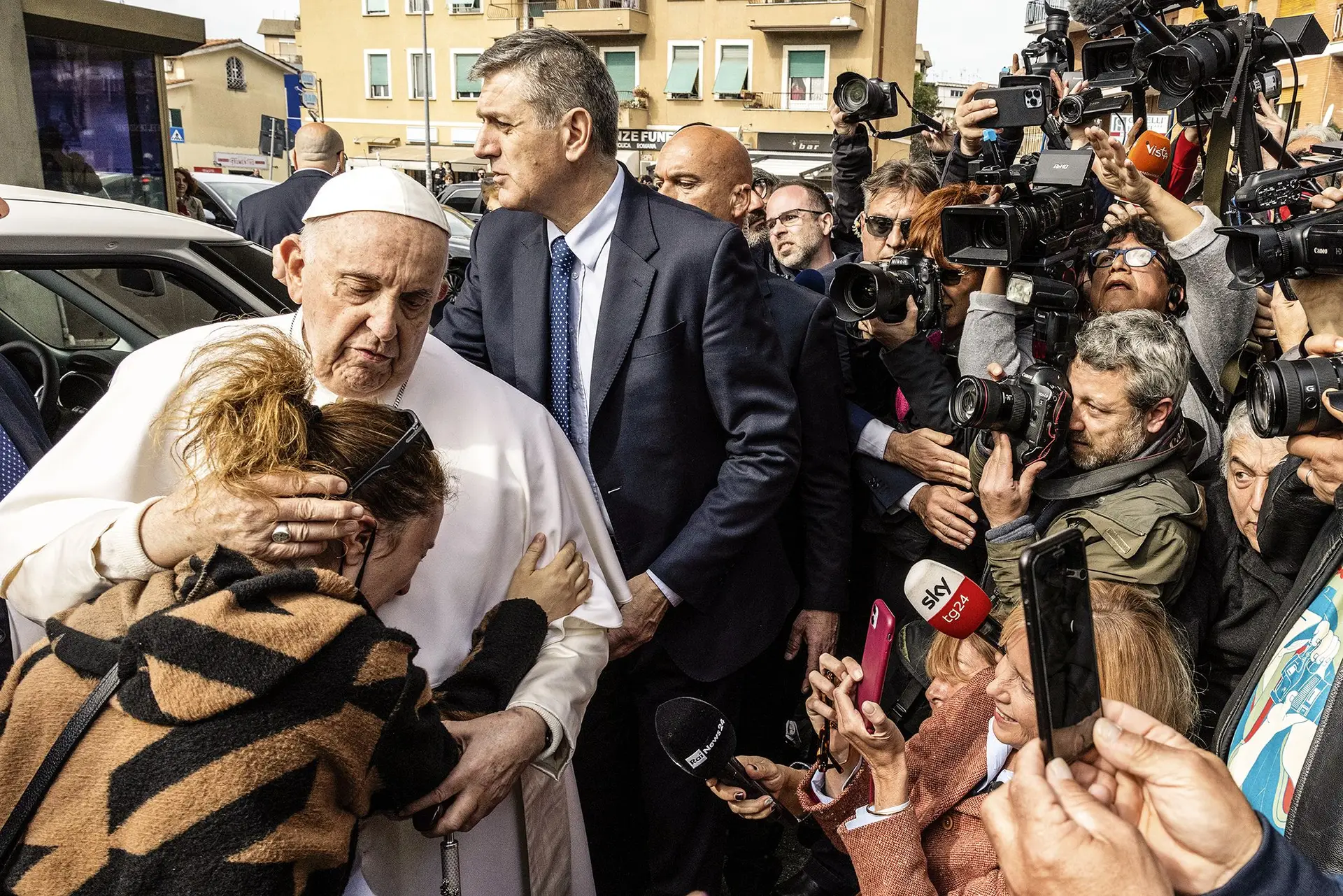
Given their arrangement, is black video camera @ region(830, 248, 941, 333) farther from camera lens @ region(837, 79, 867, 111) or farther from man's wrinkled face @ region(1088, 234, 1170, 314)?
camera lens @ region(837, 79, 867, 111)

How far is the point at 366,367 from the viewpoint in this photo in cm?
199

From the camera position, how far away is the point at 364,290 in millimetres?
1948

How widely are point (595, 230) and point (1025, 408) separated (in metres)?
1.15

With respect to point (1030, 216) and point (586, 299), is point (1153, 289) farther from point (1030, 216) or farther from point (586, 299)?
point (586, 299)

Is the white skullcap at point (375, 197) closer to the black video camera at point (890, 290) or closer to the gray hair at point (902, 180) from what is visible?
the black video camera at point (890, 290)

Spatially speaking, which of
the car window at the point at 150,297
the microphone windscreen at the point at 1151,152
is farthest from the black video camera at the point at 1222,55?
the car window at the point at 150,297

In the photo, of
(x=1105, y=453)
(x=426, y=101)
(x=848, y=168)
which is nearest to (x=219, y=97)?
(x=426, y=101)

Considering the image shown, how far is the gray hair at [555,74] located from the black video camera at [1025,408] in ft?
3.59

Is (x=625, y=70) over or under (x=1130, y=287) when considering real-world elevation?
over

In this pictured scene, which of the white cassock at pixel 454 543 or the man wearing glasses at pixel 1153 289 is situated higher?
the man wearing glasses at pixel 1153 289

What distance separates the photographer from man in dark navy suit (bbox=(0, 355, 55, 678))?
2156mm

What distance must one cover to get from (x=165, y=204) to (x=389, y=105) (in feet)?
100

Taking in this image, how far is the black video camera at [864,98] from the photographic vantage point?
14.3ft

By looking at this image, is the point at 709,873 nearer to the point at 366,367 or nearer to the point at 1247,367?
the point at 366,367
